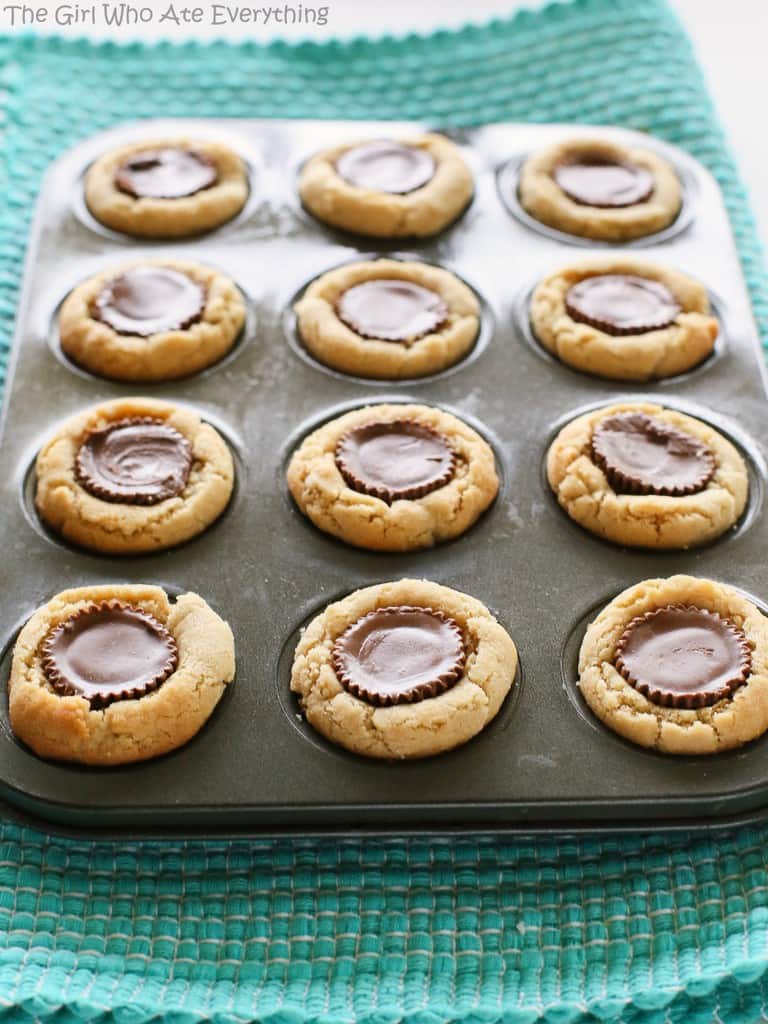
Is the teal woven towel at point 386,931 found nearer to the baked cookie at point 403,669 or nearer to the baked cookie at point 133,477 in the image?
the baked cookie at point 403,669

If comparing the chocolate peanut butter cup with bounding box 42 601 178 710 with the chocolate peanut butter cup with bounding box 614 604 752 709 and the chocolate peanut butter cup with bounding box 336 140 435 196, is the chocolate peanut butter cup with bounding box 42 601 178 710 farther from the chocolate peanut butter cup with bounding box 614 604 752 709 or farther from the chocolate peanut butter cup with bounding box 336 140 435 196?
the chocolate peanut butter cup with bounding box 336 140 435 196

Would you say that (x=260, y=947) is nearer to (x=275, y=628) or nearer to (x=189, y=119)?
(x=275, y=628)

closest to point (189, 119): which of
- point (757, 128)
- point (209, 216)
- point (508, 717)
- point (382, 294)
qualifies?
point (209, 216)

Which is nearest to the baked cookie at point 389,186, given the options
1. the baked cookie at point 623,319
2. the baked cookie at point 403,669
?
the baked cookie at point 623,319

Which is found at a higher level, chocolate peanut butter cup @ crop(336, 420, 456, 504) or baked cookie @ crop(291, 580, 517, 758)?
chocolate peanut butter cup @ crop(336, 420, 456, 504)

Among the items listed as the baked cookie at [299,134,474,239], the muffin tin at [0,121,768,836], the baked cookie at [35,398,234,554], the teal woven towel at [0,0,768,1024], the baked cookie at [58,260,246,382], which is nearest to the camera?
the teal woven towel at [0,0,768,1024]

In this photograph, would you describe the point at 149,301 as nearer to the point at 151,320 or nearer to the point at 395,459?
the point at 151,320

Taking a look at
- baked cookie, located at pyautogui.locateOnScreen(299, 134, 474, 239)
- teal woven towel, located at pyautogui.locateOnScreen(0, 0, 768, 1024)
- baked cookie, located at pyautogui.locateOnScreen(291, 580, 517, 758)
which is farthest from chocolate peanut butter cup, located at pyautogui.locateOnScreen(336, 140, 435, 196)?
teal woven towel, located at pyautogui.locateOnScreen(0, 0, 768, 1024)
